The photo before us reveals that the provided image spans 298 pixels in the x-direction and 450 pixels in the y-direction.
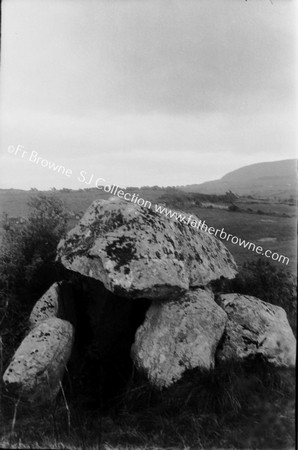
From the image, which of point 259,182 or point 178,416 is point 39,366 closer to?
point 178,416

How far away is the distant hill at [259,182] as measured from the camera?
468 centimetres

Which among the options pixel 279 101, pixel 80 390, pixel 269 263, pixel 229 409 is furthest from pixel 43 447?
pixel 279 101

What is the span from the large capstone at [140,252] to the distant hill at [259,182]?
0.52 m

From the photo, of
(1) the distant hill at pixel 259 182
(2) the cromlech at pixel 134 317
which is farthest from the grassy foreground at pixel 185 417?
(1) the distant hill at pixel 259 182

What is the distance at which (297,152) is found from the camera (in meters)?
4.66

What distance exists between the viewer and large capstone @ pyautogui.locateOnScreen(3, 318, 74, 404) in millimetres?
4352

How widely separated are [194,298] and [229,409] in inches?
42.9

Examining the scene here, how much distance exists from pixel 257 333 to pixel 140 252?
144 cm

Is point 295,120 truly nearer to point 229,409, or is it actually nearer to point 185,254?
point 185,254

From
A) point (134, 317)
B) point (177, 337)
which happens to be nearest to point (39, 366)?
point (134, 317)

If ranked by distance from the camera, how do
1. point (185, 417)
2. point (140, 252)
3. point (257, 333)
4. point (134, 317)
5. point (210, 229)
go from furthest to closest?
point (210, 229) < point (134, 317) < point (257, 333) < point (140, 252) < point (185, 417)

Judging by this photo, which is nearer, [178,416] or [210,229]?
[178,416]

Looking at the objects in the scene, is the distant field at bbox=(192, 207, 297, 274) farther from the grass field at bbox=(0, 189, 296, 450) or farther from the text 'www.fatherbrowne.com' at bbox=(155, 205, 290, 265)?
the grass field at bbox=(0, 189, 296, 450)

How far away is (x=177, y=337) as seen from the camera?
445 cm
